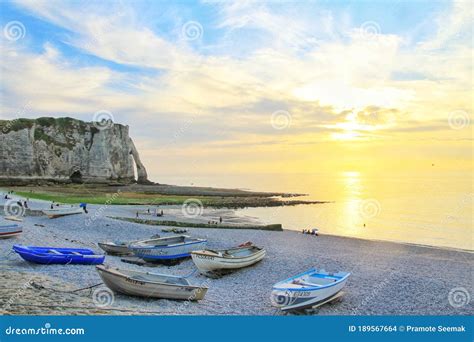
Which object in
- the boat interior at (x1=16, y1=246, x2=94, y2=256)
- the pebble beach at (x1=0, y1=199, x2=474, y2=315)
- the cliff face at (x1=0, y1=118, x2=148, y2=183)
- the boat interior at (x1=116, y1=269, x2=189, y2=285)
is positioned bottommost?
the pebble beach at (x1=0, y1=199, x2=474, y2=315)

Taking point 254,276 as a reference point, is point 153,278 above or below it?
above

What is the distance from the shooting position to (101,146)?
111 meters

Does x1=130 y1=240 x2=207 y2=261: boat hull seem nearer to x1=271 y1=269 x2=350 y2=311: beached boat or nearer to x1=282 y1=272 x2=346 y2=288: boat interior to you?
x1=282 y1=272 x2=346 y2=288: boat interior

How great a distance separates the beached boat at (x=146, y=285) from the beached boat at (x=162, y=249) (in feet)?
26.1

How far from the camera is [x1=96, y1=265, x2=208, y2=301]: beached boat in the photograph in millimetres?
15703

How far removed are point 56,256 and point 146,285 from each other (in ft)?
20.6

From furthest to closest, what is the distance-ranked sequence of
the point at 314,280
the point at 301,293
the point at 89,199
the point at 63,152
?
the point at 63,152, the point at 89,199, the point at 314,280, the point at 301,293

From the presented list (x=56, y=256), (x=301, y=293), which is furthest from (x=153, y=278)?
(x=301, y=293)

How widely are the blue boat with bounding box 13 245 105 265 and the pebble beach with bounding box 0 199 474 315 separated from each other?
44cm

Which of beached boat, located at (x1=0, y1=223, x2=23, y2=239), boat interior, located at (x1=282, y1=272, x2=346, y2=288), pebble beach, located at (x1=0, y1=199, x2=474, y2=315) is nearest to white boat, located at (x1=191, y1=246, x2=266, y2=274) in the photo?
pebble beach, located at (x1=0, y1=199, x2=474, y2=315)

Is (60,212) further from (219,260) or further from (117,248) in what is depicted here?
(219,260)

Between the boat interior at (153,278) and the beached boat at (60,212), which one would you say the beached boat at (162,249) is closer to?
the boat interior at (153,278)

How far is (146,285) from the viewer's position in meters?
15.8

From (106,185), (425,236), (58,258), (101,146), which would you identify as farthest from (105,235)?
(101,146)
